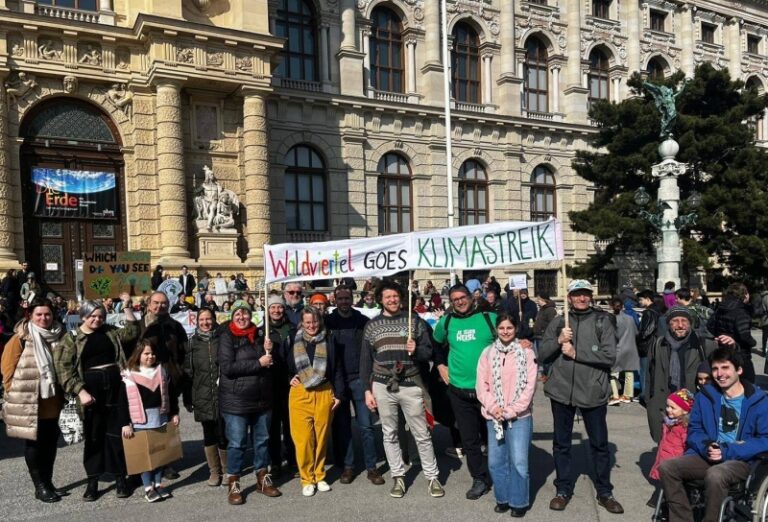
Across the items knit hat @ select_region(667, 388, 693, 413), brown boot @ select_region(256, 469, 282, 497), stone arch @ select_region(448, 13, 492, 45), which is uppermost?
stone arch @ select_region(448, 13, 492, 45)

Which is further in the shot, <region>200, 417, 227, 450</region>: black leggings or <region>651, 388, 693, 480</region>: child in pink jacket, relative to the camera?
<region>200, 417, 227, 450</region>: black leggings

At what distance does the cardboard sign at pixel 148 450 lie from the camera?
555 cm

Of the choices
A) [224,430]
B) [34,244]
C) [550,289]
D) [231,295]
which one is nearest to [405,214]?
[550,289]

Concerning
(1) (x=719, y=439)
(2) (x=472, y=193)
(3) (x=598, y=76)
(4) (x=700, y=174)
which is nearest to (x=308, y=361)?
(1) (x=719, y=439)

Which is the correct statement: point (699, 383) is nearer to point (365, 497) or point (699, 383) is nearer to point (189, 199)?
point (365, 497)

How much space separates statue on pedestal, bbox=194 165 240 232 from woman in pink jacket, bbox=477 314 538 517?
1525 centimetres

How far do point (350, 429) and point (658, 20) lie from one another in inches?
1348

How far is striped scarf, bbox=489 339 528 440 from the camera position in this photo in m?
5.08

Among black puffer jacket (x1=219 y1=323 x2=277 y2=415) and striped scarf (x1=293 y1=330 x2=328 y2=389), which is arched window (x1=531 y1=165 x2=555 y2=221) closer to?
striped scarf (x1=293 y1=330 x2=328 y2=389)

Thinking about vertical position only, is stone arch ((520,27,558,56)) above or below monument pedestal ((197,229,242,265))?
above

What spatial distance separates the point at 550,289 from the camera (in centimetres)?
2870

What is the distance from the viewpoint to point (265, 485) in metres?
5.75

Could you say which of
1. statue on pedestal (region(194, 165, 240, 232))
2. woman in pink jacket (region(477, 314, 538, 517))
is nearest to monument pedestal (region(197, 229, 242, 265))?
statue on pedestal (region(194, 165, 240, 232))

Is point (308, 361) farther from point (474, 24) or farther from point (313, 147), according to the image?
point (474, 24)
